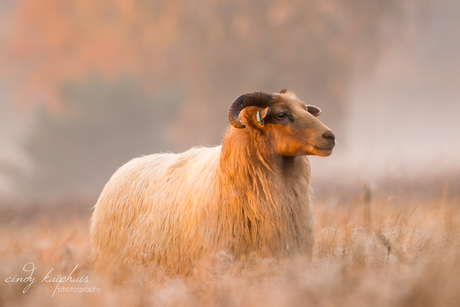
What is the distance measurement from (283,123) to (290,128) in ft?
0.34

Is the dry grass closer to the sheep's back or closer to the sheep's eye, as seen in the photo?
the sheep's back

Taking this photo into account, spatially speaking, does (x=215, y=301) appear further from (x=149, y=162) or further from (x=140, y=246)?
(x=149, y=162)

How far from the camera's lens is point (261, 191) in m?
4.11

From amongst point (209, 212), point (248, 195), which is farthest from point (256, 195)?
point (209, 212)

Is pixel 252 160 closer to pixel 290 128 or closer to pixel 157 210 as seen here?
pixel 290 128

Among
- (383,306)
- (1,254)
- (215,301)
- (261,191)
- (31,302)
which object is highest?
(261,191)

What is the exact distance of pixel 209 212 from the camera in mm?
4246

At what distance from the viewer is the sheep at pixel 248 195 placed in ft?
12.9

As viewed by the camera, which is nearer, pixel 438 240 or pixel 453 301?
pixel 453 301

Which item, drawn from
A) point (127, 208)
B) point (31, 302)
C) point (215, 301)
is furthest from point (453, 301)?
point (127, 208)

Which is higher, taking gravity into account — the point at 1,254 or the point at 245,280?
the point at 245,280

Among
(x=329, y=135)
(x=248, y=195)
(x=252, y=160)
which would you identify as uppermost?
(x=329, y=135)

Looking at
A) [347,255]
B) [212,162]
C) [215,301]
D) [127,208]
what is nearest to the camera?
[215,301]

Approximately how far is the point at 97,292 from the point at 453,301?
289 cm
